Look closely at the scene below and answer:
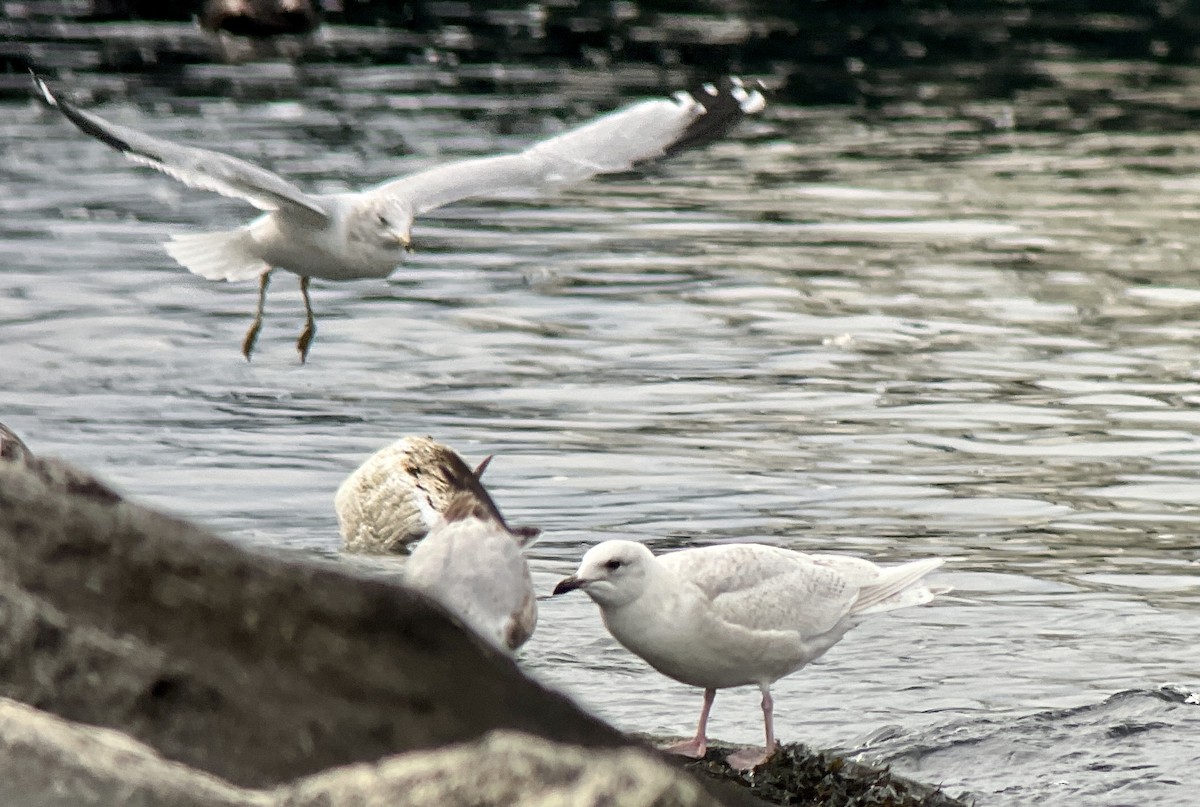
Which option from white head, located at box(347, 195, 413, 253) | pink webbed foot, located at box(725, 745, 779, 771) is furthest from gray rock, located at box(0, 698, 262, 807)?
white head, located at box(347, 195, 413, 253)

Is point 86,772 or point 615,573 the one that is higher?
point 86,772

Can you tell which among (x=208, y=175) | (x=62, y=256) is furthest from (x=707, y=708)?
(x=62, y=256)

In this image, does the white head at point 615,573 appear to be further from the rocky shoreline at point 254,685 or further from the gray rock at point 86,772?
the gray rock at point 86,772

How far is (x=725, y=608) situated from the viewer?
23.2 feet

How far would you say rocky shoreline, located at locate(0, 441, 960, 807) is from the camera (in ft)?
12.6

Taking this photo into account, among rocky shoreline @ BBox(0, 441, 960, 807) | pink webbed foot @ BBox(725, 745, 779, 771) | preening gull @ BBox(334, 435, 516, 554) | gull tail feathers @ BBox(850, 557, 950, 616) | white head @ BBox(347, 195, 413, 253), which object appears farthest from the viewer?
white head @ BBox(347, 195, 413, 253)

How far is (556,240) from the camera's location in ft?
63.2

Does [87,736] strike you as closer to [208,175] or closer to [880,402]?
[208,175]

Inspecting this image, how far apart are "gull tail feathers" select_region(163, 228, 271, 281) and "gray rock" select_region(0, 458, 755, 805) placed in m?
7.10

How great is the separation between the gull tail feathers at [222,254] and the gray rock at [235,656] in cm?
710

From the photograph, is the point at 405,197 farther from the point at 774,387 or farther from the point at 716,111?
the point at 774,387

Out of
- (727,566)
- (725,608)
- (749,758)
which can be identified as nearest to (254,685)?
(749,758)

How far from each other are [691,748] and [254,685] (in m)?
3.22

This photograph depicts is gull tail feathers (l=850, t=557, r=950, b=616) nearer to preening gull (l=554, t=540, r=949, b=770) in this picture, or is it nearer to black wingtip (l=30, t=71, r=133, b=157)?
preening gull (l=554, t=540, r=949, b=770)
